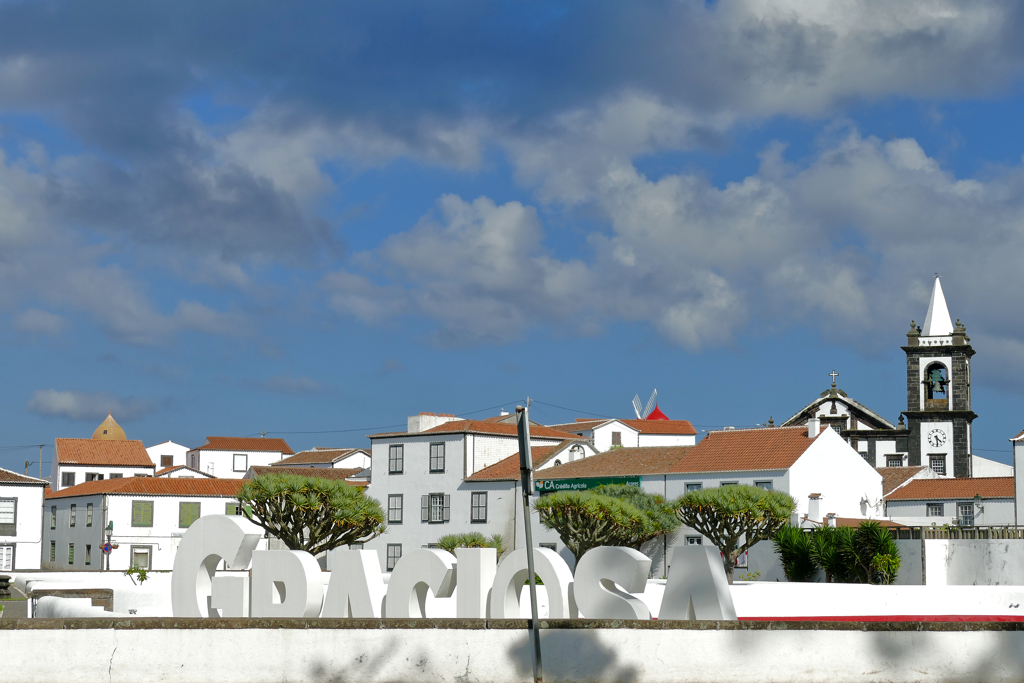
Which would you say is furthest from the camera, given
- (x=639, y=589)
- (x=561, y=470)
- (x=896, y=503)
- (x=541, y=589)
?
(x=896, y=503)

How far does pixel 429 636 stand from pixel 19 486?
6673 cm

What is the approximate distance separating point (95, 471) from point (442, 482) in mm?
42633

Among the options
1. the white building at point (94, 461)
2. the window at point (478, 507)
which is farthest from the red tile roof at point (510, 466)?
the white building at point (94, 461)

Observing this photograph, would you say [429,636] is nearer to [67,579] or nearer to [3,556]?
[67,579]

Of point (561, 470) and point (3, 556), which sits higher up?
point (561, 470)

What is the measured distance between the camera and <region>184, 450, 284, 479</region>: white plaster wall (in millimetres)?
111188

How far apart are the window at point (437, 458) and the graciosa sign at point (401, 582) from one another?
1834 inches

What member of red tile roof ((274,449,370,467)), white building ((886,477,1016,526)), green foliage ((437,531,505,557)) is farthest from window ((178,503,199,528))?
white building ((886,477,1016,526))

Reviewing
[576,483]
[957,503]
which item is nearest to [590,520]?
[576,483]

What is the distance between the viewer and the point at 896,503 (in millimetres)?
70312

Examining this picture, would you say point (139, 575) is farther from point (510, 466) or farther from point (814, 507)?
point (814, 507)

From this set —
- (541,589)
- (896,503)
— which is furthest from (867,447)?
(541,589)

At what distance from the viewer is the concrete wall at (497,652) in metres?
13.0

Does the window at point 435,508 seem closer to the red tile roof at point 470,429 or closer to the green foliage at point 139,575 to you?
the red tile roof at point 470,429
